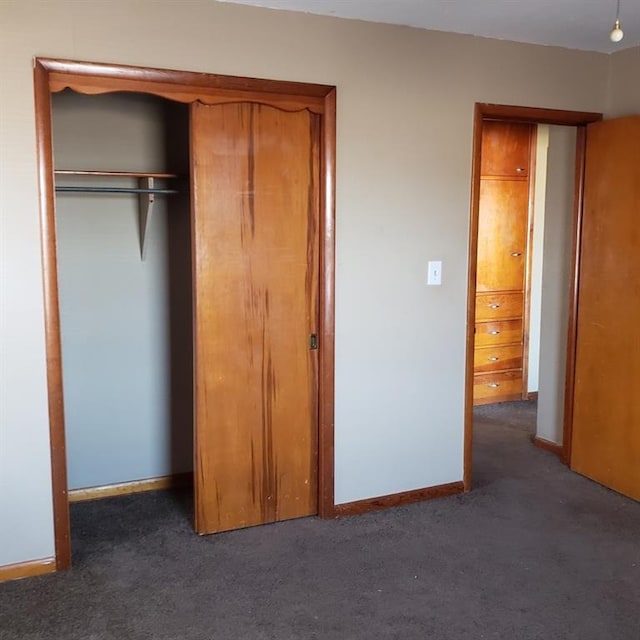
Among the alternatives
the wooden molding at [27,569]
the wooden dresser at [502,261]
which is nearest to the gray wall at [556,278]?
the wooden dresser at [502,261]

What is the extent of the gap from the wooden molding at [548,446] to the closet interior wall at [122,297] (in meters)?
2.17

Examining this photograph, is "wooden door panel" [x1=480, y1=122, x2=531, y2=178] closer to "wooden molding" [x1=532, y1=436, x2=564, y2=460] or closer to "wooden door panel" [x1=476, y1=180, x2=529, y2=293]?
"wooden door panel" [x1=476, y1=180, x2=529, y2=293]

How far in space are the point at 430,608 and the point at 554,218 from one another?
2.54m

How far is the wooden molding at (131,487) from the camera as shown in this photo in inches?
136

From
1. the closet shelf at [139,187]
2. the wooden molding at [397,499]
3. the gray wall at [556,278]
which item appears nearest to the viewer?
the closet shelf at [139,187]

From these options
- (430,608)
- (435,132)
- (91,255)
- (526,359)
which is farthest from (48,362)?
(526,359)

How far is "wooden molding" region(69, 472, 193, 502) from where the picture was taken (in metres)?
3.45

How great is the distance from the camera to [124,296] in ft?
11.3

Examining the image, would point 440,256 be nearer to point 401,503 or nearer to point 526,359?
point 401,503

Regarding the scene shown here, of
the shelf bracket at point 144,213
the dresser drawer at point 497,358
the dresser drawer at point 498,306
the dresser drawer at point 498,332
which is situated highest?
the shelf bracket at point 144,213

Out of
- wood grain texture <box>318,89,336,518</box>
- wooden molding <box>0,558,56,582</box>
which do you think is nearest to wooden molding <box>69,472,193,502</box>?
wooden molding <box>0,558,56,582</box>

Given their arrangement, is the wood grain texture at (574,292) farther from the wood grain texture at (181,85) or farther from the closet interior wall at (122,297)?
the closet interior wall at (122,297)

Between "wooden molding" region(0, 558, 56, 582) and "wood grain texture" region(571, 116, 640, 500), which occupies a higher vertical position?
"wood grain texture" region(571, 116, 640, 500)

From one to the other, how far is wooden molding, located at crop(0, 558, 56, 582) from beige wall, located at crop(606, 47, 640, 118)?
11.4 feet
